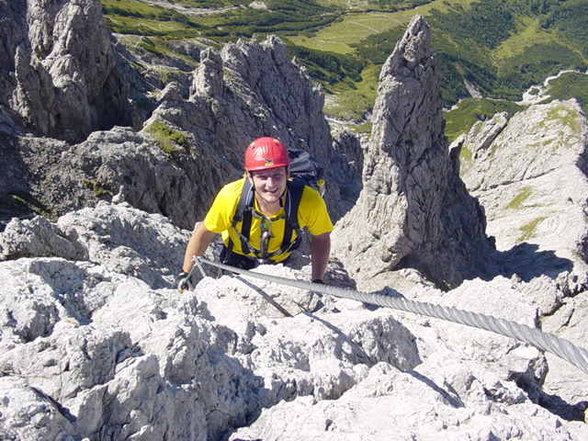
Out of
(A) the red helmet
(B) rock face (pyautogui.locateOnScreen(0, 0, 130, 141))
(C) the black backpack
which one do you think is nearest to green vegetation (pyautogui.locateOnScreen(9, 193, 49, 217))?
(B) rock face (pyautogui.locateOnScreen(0, 0, 130, 141))

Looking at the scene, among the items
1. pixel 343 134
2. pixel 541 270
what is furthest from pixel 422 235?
pixel 343 134

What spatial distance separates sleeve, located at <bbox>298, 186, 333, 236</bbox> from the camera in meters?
10.6

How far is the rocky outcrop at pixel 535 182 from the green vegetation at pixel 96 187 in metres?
38.9

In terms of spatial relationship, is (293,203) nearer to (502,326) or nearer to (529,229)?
(502,326)

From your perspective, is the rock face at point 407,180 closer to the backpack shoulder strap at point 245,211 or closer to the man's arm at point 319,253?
the man's arm at point 319,253

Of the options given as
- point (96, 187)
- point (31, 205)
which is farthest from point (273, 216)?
point (96, 187)

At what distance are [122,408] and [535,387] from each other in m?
9.13

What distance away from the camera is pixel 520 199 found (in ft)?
250

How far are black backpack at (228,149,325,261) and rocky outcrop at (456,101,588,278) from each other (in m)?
45.6

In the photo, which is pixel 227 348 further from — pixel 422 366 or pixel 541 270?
pixel 541 270

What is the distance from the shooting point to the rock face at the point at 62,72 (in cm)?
3684

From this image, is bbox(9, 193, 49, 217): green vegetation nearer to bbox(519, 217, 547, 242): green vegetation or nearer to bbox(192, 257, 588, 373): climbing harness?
bbox(192, 257, 588, 373): climbing harness

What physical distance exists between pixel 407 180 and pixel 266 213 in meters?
36.8

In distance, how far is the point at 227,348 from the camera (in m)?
8.23
